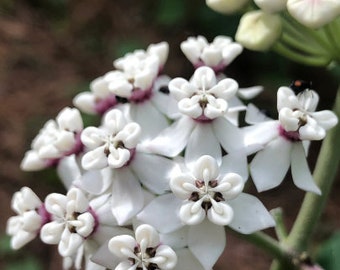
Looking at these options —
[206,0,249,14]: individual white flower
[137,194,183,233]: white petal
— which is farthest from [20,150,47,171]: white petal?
[206,0,249,14]: individual white flower

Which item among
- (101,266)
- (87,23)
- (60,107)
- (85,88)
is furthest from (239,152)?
(87,23)

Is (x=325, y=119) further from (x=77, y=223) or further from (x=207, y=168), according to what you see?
(x=77, y=223)

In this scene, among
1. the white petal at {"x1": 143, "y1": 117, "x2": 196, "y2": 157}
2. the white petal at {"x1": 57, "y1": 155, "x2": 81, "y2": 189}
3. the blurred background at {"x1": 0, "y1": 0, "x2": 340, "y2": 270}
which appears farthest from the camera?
the blurred background at {"x1": 0, "y1": 0, "x2": 340, "y2": 270}

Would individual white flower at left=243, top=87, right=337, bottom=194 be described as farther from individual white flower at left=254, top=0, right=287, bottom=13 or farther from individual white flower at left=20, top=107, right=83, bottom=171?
individual white flower at left=20, top=107, right=83, bottom=171

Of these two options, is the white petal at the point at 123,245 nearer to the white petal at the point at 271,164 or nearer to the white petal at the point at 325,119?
the white petal at the point at 271,164

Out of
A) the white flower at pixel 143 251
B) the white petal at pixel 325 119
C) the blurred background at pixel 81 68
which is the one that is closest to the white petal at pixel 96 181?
the white flower at pixel 143 251

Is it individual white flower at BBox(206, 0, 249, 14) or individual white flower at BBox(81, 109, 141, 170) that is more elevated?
individual white flower at BBox(206, 0, 249, 14)

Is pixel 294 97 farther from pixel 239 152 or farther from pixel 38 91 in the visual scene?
pixel 38 91
